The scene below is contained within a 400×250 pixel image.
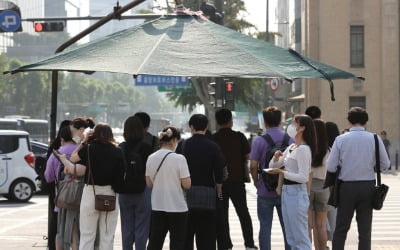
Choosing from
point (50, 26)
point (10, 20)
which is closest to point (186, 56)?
point (10, 20)

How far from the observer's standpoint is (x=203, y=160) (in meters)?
11.3

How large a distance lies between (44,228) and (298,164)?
9505 mm

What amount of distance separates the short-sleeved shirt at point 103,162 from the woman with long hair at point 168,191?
36cm

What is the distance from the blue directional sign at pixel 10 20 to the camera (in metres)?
23.1

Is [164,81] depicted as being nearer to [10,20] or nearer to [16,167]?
[16,167]

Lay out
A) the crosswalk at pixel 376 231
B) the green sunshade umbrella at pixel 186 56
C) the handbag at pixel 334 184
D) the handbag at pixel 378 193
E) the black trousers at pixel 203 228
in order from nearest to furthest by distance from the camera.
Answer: the green sunshade umbrella at pixel 186 56
the black trousers at pixel 203 228
the handbag at pixel 378 193
the handbag at pixel 334 184
the crosswalk at pixel 376 231

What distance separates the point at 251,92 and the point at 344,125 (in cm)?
779

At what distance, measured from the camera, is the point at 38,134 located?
2133 inches

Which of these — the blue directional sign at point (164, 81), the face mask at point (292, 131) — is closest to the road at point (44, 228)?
the face mask at point (292, 131)

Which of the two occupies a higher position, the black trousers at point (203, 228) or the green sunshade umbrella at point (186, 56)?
the green sunshade umbrella at point (186, 56)

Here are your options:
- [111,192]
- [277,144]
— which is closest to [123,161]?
[111,192]

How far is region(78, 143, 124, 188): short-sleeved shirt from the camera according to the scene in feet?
36.5

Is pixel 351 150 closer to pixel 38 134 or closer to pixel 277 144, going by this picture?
pixel 277 144

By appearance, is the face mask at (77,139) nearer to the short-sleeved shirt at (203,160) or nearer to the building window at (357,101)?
the short-sleeved shirt at (203,160)
